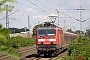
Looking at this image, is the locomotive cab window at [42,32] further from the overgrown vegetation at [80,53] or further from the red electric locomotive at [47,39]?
the overgrown vegetation at [80,53]

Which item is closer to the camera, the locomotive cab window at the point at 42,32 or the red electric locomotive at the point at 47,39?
the red electric locomotive at the point at 47,39

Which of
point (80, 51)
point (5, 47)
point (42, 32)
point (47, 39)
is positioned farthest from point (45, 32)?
point (5, 47)

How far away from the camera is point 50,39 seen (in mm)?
22844

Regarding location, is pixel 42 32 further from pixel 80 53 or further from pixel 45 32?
pixel 80 53

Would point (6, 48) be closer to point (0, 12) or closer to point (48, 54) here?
point (0, 12)

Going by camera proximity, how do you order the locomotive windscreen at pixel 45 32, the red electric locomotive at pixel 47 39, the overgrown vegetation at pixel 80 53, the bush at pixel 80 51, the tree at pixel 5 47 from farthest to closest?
the locomotive windscreen at pixel 45 32 → the red electric locomotive at pixel 47 39 → the bush at pixel 80 51 → the overgrown vegetation at pixel 80 53 → the tree at pixel 5 47

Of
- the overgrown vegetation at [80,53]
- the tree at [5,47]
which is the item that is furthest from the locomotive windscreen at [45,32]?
the tree at [5,47]

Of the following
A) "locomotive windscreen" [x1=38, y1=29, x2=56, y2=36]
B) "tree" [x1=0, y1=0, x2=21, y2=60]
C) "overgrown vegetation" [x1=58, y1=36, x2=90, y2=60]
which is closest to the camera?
"tree" [x1=0, y1=0, x2=21, y2=60]

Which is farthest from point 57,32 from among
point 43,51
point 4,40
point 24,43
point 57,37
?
point 24,43

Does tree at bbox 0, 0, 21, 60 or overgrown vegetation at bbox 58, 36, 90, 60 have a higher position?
tree at bbox 0, 0, 21, 60

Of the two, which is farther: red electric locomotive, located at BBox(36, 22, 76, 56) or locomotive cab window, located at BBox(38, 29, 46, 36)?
locomotive cab window, located at BBox(38, 29, 46, 36)

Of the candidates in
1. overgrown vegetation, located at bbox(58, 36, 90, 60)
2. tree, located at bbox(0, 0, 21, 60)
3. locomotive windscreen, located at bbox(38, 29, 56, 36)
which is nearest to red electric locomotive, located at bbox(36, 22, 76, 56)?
locomotive windscreen, located at bbox(38, 29, 56, 36)

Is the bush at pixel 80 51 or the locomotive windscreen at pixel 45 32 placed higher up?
the locomotive windscreen at pixel 45 32

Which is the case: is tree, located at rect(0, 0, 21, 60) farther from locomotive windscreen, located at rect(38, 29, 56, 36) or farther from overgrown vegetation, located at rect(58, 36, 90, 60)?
locomotive windscreen, located at rect(38, 29, 56, 36)
